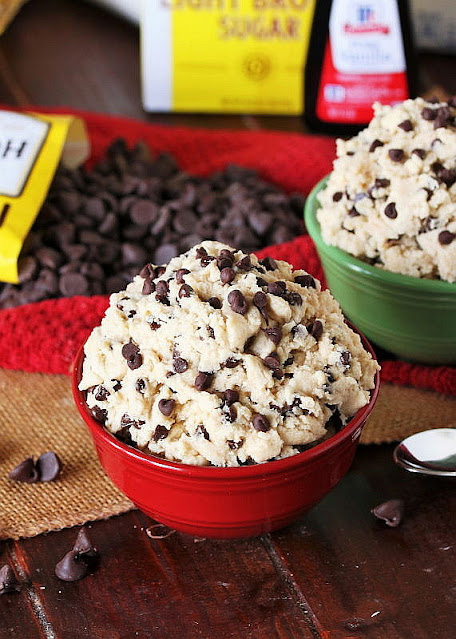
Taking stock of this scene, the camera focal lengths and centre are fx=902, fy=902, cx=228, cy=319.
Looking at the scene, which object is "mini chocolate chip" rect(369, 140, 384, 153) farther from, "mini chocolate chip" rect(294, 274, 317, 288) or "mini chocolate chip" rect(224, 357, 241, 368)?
"mini chocolate chip" rect(224, 357, 241, 368)

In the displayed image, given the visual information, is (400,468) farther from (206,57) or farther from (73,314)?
(206,57)

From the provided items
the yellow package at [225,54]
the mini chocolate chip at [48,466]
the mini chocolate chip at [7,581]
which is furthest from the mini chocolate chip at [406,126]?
the yellow package at [225,54]

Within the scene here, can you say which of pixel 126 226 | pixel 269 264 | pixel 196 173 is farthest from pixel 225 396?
pixel 196 173

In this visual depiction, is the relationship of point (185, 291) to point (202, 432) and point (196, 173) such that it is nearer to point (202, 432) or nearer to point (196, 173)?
point (202, 432)

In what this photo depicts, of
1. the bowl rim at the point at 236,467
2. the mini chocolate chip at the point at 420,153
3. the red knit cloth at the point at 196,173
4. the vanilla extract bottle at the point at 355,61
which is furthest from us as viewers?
the vanilla extract bottle at the point at 355,61

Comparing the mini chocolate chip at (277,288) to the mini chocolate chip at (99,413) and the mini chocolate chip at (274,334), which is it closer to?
the mini chocolate chip at (274,334)
